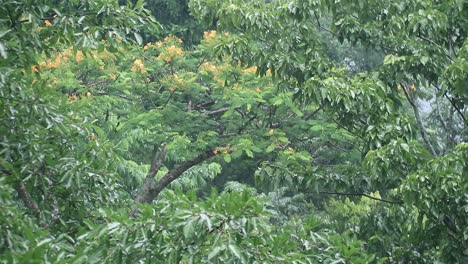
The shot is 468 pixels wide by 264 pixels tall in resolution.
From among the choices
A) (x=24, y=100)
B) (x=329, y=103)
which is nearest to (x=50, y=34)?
(x=24, y=100)

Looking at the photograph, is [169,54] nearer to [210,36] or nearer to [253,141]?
[210,36]

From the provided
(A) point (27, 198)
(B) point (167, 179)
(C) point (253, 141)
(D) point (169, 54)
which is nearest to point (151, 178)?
(B) point (167, 179)

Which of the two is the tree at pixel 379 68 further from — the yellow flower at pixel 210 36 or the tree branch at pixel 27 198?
the yellow flower at pixel 210 36

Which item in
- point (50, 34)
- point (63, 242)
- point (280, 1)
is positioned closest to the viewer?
point (63, 242)

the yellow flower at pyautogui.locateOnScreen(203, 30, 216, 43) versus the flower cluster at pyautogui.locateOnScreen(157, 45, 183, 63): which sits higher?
the yellow flower at pyautogui.locateOnScreen(203, 30, 216, 43)

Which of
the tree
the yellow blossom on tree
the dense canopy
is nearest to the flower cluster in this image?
the yellow blossom on tree

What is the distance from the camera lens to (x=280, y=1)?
6.43m

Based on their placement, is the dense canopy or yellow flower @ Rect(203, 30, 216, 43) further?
yellow flower @ Rect(203, 30, 216, 43)

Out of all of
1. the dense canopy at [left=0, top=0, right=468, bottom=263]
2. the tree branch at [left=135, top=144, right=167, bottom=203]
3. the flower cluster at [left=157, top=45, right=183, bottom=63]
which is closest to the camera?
the dense canopy at [left=0, top=0, right=468, bottom=263]

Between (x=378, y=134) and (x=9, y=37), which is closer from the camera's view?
(x=9, y=37)

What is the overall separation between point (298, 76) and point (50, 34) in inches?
85.4

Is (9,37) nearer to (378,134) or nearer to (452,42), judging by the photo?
(378,134)

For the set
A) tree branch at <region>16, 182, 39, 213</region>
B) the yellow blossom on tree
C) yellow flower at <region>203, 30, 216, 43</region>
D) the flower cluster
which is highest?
tree branch at <region>16, 182, 39, 213</region>

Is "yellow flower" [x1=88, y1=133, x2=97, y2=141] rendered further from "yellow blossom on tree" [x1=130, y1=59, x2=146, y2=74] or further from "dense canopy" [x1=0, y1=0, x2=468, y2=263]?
"yellow blossom on tree" [x1=130, y1=59, x2=146, y2=74]
